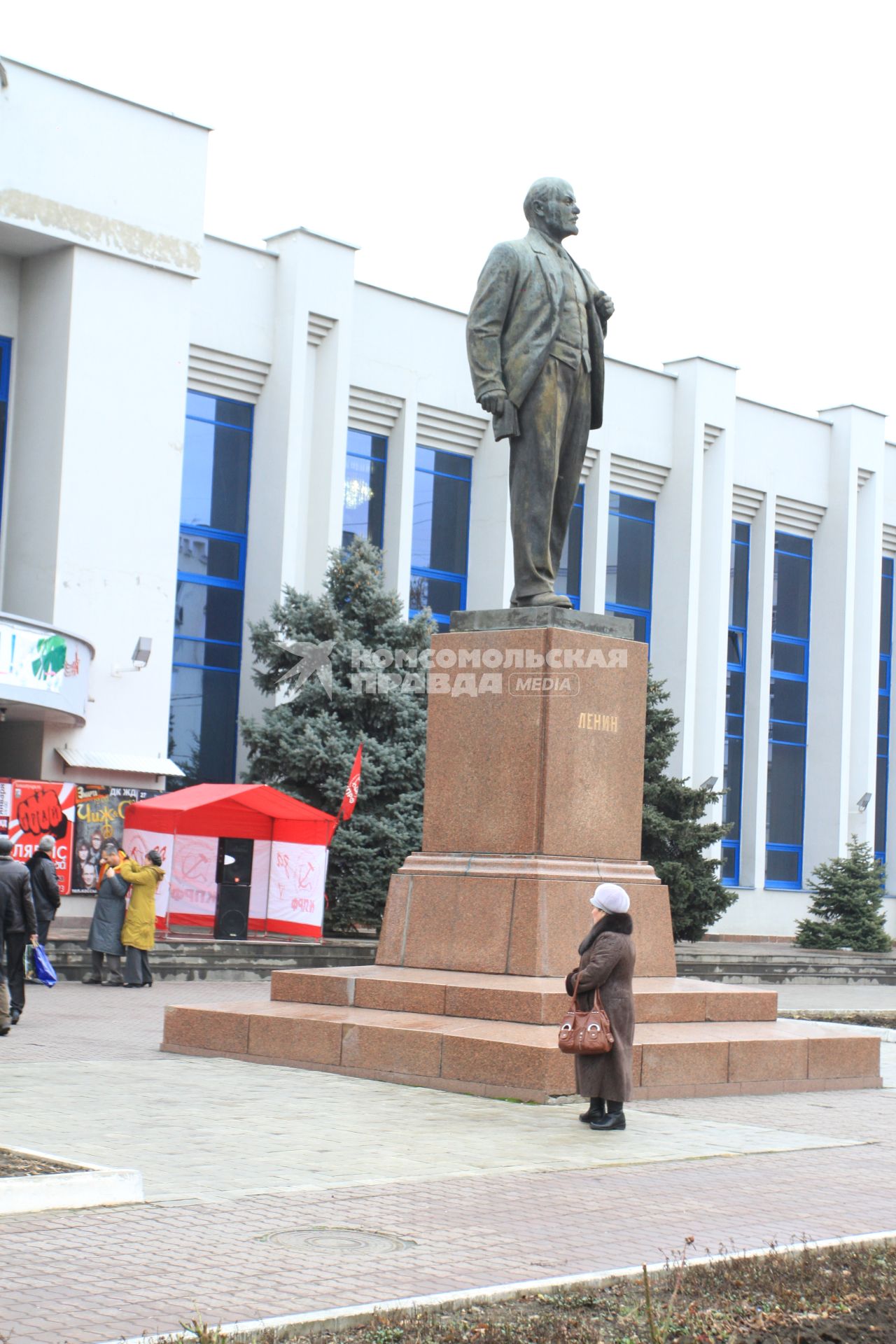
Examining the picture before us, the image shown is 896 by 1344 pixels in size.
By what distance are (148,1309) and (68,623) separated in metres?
23.3

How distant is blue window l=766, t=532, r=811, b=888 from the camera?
1654 inches

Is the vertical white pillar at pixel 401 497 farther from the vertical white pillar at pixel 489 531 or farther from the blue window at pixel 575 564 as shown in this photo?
the blue window at pixel 575 564

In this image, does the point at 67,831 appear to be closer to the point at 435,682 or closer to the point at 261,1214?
the point at 435,682

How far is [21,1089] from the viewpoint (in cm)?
920

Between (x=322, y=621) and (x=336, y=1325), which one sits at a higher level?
(x=322, y=621)

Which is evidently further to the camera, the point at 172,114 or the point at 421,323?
the point at 421,323

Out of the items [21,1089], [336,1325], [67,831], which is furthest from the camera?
[67,831]

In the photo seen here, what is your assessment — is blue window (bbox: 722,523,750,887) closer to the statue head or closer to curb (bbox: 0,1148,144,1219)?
the statue head

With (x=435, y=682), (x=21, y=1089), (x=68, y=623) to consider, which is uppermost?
(x=68, y=623)

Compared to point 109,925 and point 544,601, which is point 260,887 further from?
point 544,601

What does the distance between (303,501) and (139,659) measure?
6391 millimetres

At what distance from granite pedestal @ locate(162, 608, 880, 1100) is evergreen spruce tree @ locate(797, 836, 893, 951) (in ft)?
82.5

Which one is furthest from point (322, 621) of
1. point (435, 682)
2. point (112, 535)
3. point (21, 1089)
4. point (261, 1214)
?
point (261, 1214)

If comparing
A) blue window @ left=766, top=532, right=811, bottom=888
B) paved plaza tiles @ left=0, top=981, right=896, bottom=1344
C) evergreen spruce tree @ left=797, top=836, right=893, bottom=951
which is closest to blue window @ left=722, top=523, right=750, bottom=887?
blue window @ left=766, top=532, right=811, bottom=888
